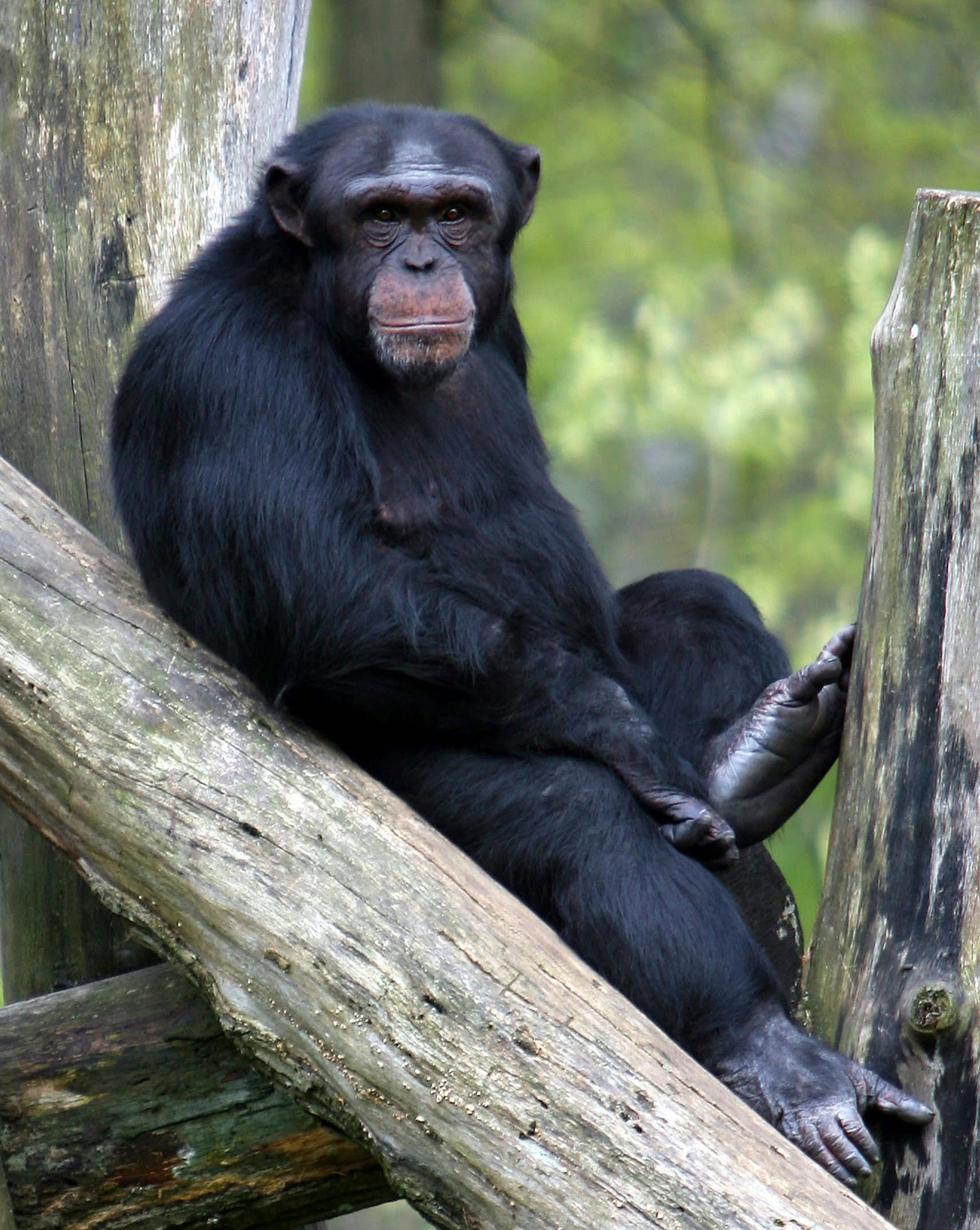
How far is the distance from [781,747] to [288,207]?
1760 mm

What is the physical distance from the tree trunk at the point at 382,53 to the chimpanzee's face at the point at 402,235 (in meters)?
6.01

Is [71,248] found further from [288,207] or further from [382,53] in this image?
[382,53]

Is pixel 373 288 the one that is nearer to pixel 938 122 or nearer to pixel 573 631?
pixel 573 631

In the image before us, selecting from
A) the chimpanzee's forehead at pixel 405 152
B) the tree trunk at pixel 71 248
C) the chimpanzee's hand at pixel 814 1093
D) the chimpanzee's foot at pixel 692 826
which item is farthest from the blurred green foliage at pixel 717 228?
the chimpanzee's hand at pixel 814 1093

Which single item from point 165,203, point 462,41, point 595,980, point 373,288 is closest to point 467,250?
point 373,288

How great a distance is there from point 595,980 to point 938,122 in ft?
34.1

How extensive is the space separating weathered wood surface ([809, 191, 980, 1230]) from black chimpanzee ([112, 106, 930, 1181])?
0.11 metres

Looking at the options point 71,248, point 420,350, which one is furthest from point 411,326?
point 71,248

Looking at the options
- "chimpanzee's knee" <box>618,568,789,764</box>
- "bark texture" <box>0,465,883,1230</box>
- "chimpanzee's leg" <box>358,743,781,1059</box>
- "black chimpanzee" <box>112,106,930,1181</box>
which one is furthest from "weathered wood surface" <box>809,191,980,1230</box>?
"chimpanzee's knee" <box>618,568,789,764</box>

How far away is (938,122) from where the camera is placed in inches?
450

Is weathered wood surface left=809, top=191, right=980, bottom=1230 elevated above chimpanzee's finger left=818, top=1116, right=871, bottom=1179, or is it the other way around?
weathered wood surface left=809, top=191, right=980, bottom=1230

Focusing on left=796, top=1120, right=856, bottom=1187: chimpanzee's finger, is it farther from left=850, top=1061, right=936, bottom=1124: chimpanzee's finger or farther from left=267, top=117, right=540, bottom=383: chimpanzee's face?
left=267, top=117, right=540, bottom=383: chimpanzee's face

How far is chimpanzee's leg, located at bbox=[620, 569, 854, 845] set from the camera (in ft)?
11.2

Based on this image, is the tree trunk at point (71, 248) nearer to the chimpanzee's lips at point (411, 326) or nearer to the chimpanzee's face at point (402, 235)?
the chimpanzee's face at point (402, 235)
